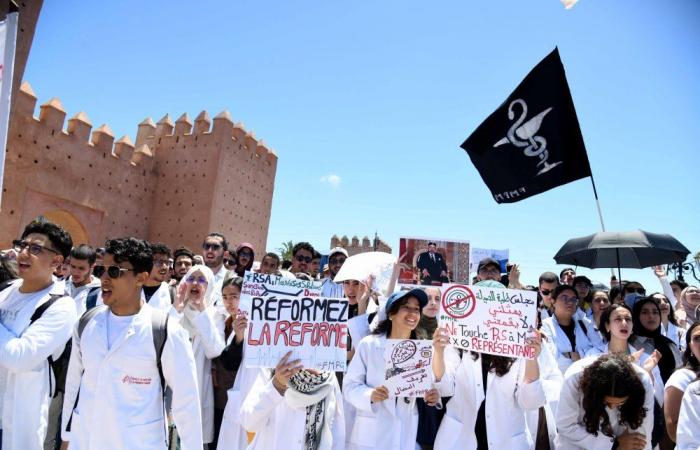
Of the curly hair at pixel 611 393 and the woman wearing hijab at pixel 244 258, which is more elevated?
the woman wearing hijab at pixel 244 258

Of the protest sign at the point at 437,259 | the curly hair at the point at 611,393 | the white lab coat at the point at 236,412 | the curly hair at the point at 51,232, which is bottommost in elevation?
the white lab coat at the point at 236,412

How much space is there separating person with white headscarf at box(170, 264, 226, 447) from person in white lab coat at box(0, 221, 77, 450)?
1058 mm

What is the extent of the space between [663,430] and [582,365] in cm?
147

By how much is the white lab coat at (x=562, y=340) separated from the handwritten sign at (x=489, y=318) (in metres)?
1.69

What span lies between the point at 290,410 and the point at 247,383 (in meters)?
0.68

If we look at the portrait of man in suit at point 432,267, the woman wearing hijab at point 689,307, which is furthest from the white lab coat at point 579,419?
the portrait of man in suit at point 432,267

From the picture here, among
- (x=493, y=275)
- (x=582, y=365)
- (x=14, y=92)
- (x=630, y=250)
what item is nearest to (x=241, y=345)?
(x=582, y=365)

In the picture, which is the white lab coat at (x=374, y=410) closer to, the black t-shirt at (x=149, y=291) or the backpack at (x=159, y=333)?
the backpack at (x=159, y=333)

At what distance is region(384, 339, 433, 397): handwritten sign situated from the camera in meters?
3.28

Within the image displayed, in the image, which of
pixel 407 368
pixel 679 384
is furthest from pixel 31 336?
pixel 679 384

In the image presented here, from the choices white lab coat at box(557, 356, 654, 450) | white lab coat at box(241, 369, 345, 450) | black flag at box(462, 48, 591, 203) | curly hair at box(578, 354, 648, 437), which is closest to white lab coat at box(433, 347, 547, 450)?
white lab coat at box(557, 356, 654, 450)

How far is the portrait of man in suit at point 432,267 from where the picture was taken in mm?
7578

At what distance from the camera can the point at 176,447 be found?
138 inches

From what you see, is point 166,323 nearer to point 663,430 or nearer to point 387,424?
point 387,424
